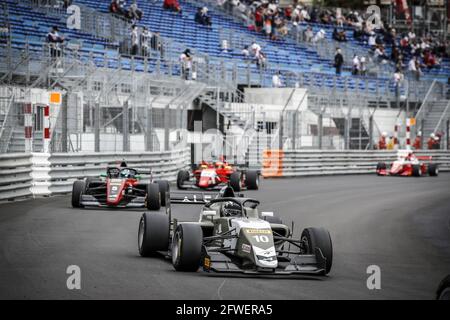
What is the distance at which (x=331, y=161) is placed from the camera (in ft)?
115

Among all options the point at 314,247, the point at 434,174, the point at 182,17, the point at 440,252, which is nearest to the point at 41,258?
the point at 314,247

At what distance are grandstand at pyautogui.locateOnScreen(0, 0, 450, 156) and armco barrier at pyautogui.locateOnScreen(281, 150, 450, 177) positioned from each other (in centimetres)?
50

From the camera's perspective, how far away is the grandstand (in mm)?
24281

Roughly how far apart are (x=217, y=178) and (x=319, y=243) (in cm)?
1375

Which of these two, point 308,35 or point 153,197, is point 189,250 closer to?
point 153,197

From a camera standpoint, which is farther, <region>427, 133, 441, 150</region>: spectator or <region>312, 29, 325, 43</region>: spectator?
<region>312, 29, 325, 43</region>: spectator

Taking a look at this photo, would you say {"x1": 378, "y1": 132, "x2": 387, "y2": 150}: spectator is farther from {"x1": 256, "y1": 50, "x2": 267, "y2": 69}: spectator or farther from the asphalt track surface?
the asphalt track surface

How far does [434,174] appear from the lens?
35.8m

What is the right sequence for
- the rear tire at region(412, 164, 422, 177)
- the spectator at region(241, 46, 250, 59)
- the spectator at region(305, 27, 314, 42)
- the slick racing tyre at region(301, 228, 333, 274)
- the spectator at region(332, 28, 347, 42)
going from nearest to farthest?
the slick racing tyre at region(301, 228, 333, 274) → the rear tire at region(412, 164, 422, 177) → the spectator at region(241, 46, 250, 59) → the spectator at region(305, 27, 314, 42) → the spectator at region(332, 28, 347, 42)

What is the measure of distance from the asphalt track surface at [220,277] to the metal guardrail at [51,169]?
20.5 inches

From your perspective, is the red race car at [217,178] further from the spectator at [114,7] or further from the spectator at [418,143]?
the spectator at [418,143]

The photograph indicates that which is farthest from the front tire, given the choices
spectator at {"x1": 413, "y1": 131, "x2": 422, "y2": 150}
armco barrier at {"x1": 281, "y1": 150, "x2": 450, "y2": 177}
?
spectator at {"x1": 413, "y1": 131, "x2": 422, "y2": 150}

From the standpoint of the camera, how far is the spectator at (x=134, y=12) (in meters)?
36.8
